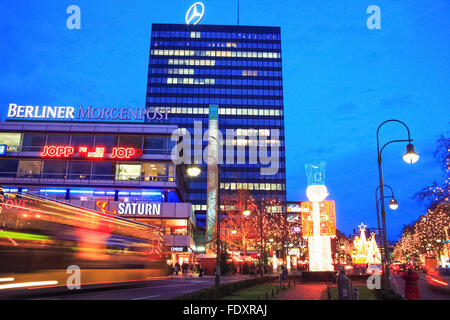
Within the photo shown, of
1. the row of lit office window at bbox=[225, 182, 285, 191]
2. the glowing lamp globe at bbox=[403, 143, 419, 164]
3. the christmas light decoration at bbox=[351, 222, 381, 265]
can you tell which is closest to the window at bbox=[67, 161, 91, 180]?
the christmas light decoration at bbox=[351, 222, 381, 265]

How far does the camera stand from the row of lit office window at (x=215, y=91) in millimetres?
123750

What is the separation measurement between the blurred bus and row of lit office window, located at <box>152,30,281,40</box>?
11568 cm

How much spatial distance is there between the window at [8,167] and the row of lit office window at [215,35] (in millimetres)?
80599

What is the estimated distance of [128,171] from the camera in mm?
61844

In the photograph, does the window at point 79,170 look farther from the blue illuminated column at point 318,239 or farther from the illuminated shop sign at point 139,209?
the blue illuminated column at point 318,239

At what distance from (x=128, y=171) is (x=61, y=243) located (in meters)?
45.8

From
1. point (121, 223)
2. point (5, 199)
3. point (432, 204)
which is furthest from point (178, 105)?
point (5, 199)

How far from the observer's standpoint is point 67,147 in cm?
6153

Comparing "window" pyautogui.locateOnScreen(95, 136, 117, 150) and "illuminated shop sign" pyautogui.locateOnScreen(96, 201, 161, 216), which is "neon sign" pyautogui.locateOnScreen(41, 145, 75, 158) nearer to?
"window" pyautogui.locateOnScreen(95, 136, 117, 150)

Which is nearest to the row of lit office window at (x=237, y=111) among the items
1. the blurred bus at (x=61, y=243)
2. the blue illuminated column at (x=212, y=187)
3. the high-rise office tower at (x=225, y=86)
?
the high-rise office tower at (x=225, y=86)

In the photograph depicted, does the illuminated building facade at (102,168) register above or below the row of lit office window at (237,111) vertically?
below

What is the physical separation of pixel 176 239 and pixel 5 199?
47338mm

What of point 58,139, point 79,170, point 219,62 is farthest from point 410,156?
point 219,62
